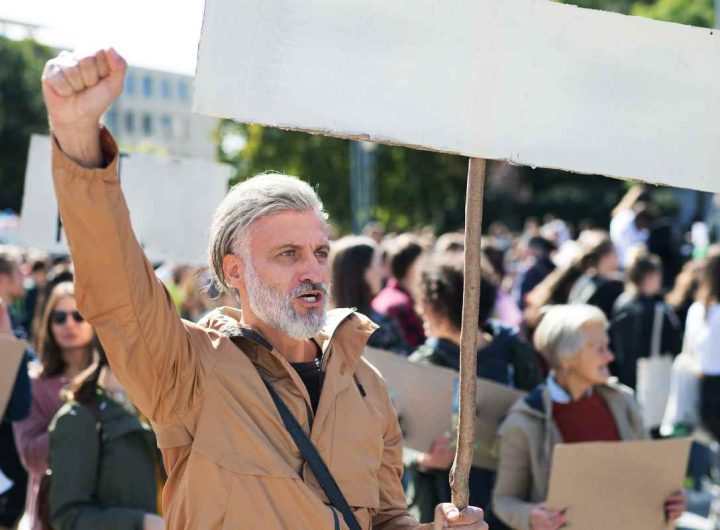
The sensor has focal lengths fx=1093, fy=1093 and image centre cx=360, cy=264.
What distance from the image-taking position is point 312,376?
2840mm

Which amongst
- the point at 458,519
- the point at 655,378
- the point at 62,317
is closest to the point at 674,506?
the point at 458,519

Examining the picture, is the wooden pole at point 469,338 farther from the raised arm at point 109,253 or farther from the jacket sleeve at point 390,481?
the raised arm at point 109,253

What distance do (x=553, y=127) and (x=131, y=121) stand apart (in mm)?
93626

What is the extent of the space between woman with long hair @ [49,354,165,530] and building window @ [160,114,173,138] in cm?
9298

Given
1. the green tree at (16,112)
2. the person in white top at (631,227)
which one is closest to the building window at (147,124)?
the green tree at (16,112)

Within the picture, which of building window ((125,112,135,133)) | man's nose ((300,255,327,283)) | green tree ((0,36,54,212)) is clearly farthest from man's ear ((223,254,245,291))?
building window ((125,112,135,133))

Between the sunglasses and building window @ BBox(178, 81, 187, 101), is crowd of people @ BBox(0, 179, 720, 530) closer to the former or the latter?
the sunglasses

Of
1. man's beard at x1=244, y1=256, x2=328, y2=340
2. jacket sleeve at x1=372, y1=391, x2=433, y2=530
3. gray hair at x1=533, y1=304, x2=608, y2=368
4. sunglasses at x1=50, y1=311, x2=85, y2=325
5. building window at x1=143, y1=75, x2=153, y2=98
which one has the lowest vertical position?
jacket sleeve at x1=372, y1=391, x2=433, y2=530

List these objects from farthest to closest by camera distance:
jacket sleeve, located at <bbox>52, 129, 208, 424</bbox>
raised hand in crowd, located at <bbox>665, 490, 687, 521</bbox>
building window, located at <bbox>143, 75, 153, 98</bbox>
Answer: building window, located at <bbox>143, 75, 153, 98</bbox> → raised hand in crowd, located at <bbox>665, 490, 687, 521</bbox> → jacket sleeve, located at <bbox>52, 129, 208, 424</bbox>

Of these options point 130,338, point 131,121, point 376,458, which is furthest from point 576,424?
point 131,121

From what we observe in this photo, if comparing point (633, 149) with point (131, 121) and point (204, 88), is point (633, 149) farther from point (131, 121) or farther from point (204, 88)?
point (131, 121)

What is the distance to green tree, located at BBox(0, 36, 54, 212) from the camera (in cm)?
4419

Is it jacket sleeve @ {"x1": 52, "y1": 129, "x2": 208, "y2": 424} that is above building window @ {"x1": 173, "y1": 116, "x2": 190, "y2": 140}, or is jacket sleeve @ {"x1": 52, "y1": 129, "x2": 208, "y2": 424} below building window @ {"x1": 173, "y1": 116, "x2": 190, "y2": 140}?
below

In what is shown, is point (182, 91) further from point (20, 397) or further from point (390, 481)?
point (390, 481)
